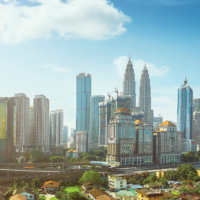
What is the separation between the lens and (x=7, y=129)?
94.8m

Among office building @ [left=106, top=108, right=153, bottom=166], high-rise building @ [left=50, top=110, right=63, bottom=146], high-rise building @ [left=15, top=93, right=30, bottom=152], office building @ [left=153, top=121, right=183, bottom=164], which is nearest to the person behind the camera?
office building @ [left=106, top=108, right=153, bottom=166]

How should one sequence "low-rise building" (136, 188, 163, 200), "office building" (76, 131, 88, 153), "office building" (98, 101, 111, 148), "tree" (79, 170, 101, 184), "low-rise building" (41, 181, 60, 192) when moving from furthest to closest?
1. "office building" (98, 101, 111, 148)
2. "office building" (76, 131, 88, 153)
3. "tree" (79, 170, 101, 184)
4. "low-rise building" (41, 181, 60, 192)
5. "low-rise building" (136, 188, 163, 200)

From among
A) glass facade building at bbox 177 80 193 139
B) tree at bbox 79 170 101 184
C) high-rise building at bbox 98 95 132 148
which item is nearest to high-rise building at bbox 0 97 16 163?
tree at bbox 79 170 101 184

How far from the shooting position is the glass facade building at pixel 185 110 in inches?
6885

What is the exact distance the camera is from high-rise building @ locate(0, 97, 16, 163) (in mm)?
85562

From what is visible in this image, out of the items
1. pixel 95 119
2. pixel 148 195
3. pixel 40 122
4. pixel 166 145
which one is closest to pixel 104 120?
pixel 95 119

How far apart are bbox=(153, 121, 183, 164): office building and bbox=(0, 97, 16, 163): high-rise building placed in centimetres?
5678

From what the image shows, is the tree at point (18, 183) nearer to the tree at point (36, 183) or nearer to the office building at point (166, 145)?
the tree at point (36, 183)

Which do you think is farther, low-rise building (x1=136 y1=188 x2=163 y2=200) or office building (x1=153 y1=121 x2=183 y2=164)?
office building (x1=153 y1=121 x2=183 y2=164)

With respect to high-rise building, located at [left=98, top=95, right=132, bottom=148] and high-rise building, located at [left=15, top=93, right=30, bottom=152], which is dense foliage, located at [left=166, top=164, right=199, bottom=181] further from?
high-rise building, located at [left=98, top=95, right=132, bottom=148]

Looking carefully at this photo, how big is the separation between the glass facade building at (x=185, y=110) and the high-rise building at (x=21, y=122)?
4525 inches

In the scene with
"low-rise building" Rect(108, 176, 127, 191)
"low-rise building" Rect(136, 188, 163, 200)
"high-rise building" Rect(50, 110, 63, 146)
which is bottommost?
"low-rise building" Rect(108, 176, 127, 191)

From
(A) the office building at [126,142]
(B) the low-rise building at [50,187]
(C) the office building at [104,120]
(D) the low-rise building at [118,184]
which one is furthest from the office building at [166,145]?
(B) the low-rise building at [50,187]

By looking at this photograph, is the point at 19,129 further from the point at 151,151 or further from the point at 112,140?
the point at 151,151
